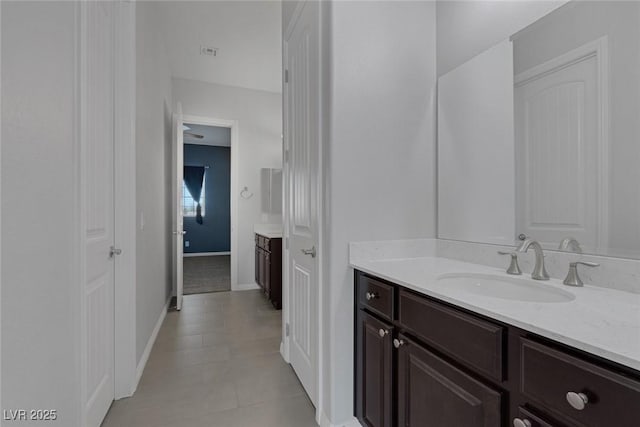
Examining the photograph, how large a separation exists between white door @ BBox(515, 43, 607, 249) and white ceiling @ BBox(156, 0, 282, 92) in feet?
8.17

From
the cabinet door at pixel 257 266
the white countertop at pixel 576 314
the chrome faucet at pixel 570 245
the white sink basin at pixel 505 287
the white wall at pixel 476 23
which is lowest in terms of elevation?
the cabinet door at pixel 257 266

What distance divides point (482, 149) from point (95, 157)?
1963 mm

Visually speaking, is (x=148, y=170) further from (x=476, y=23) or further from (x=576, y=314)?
(x=576, y=314)

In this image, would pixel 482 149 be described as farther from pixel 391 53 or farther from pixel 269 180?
pixel 269 180

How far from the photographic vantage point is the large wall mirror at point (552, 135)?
102 centimetres

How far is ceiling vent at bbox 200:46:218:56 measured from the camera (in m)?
3.46

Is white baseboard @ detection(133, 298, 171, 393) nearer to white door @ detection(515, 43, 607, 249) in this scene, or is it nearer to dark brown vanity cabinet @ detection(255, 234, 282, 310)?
dark brown vanity cabinet @ detection(255, 234, 282, 310)

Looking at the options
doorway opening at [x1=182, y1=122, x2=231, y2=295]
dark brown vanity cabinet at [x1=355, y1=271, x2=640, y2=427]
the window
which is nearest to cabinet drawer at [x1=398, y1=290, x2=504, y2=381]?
dark brown vanity cabinet at [x1=355, y1=271, x2=640, y2=427]

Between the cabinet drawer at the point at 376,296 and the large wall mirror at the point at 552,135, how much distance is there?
2.01 feet

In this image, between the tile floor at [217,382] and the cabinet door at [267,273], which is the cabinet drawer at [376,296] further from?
the cabinet door at [267,273]

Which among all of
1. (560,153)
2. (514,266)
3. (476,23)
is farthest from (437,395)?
(476,23)

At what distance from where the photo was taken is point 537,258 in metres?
1.17

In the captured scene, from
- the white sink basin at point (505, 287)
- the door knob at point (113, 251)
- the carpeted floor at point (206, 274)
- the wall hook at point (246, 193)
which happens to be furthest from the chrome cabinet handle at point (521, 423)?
the carpeted floor at point (206, 274)

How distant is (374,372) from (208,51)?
375 centimetres
